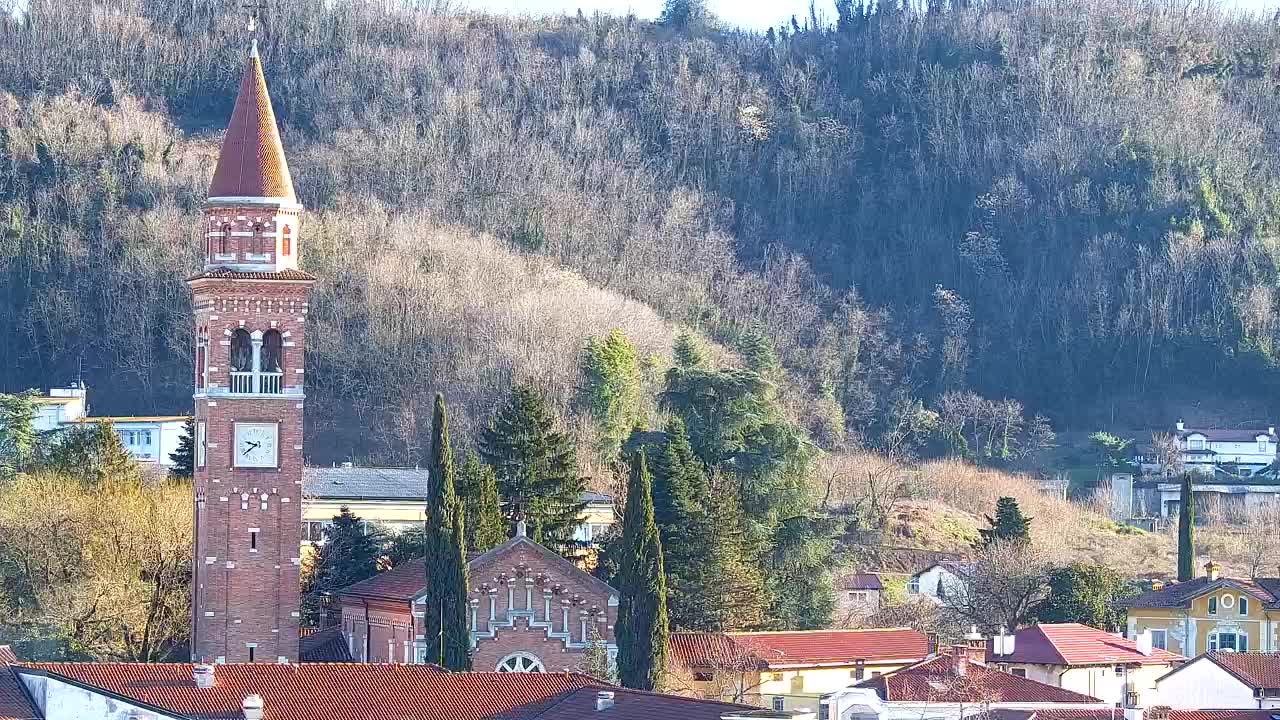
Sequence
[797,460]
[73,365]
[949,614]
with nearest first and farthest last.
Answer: [797,460], [949,614], [73,365]

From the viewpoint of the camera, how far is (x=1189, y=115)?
158000mm

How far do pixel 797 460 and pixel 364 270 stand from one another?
43.5 meters

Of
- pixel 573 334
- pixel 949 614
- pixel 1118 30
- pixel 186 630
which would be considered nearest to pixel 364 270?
pixel 573 334

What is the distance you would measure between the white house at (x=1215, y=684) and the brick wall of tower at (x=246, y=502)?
20.2m

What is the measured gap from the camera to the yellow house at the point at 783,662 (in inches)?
2781

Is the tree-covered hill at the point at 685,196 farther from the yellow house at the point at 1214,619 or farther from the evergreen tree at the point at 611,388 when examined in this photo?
the yellow house at the point at 1214,619

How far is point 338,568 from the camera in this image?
80.8m

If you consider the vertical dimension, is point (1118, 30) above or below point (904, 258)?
above

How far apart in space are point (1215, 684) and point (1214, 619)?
52.6ft

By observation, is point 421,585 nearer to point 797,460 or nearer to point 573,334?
point 797,460

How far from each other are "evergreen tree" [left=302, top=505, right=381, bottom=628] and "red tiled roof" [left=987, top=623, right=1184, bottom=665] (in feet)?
58.8

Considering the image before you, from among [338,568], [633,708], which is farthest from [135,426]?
[633,708]

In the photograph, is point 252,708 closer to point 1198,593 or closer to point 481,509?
point 481,509

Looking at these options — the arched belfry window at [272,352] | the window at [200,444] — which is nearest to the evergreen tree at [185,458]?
the window at [200,444]
